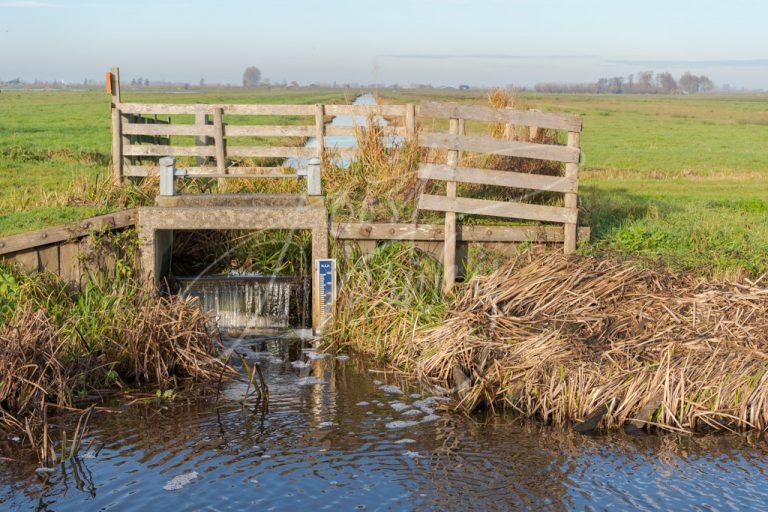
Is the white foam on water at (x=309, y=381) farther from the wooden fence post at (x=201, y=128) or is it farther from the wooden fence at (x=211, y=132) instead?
the wooden fence post at (x=201, y=128)

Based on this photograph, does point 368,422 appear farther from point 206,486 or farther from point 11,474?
point 11,474

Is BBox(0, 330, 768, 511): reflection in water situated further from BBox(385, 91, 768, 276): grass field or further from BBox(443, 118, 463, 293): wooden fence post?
BBox(385, 91, 768, 276): grass field

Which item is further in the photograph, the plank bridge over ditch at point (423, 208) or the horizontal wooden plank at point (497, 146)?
the horizontal wooden plank at point (497, 146)

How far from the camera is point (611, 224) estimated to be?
13.9 meters

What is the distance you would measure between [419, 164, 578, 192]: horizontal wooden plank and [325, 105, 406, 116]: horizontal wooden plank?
10.1 ft

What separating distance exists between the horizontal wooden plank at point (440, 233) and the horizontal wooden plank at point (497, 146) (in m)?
1.02

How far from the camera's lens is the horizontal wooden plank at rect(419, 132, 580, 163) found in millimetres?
11812

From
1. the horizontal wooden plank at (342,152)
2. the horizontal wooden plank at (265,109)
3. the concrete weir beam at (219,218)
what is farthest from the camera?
the horizontal wooden plank at (265,109)

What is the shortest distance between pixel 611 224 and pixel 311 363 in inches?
225

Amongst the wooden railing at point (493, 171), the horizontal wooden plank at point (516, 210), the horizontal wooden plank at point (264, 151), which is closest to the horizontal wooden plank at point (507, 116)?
the wooden railing at point (493, 171)

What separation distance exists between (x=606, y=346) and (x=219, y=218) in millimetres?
5330

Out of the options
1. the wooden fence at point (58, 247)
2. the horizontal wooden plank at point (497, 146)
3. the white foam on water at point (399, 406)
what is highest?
the horizontal wooden plank at point (497, 146)

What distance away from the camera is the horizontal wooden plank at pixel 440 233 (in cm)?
1202

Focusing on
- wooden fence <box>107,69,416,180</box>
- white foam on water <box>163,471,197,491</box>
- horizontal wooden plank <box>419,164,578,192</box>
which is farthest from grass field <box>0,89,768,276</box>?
white foam on water <box>163,471,197,491</box>
